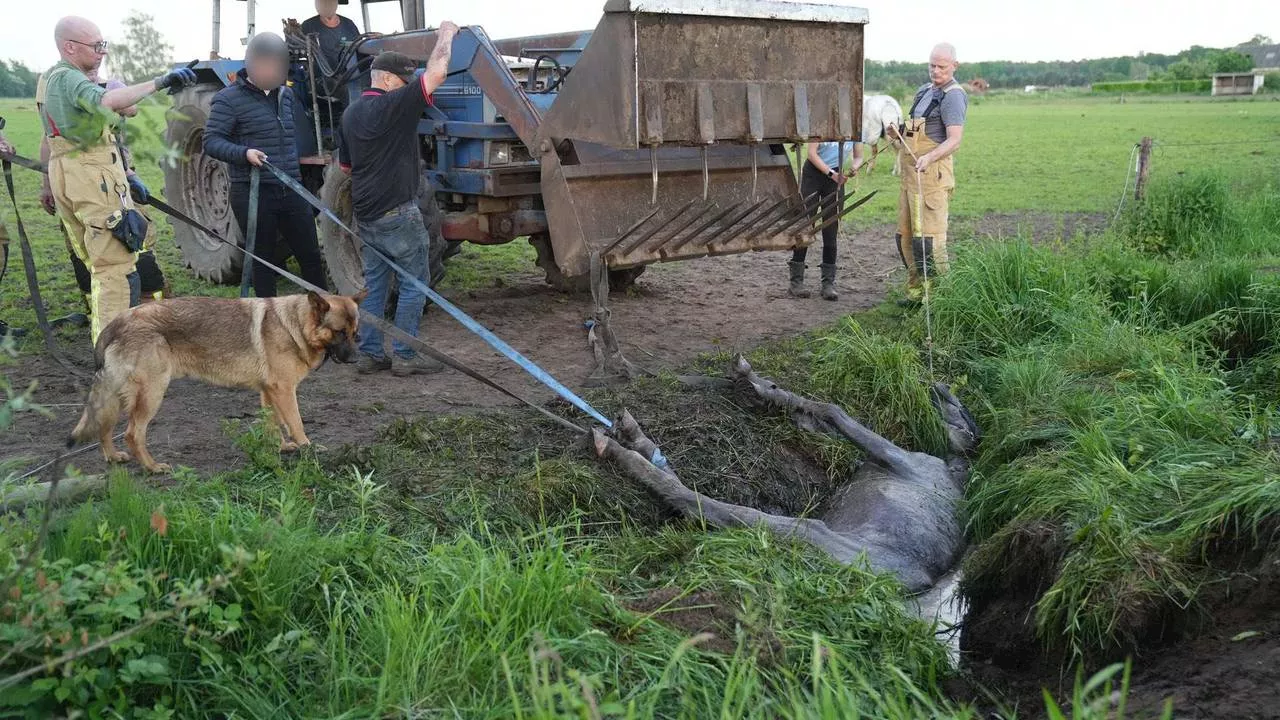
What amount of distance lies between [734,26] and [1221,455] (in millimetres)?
3391

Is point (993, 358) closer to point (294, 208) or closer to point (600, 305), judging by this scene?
point (600, 305)

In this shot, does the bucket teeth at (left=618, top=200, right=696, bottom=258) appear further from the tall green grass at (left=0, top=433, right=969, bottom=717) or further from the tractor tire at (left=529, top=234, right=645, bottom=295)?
the tall green grass at (left=0, top=433, right=969, bottom=717)

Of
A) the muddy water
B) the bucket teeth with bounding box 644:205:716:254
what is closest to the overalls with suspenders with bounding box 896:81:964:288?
the bucket teeth with bounding box 644:205:716:254

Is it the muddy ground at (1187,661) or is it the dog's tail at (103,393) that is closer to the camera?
the muddy ground at (1187,661)

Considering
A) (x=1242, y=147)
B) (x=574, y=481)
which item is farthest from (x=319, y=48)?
(x=1242, y=147)

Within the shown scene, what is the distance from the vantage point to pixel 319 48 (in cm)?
771

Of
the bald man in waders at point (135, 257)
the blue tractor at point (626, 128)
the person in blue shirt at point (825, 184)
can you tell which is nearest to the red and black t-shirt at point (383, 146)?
the blue tractor at point (626, 128)

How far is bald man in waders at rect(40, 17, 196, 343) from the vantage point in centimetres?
513

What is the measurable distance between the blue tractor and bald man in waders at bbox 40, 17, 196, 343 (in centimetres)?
44

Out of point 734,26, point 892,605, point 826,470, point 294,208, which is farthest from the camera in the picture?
point 294,208

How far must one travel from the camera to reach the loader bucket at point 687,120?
5.55 m

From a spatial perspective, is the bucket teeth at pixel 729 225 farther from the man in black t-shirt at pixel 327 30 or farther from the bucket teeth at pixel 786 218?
the man in black t-shirt at pixel 327 30

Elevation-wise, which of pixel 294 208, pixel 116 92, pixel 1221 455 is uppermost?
pixel 116 92

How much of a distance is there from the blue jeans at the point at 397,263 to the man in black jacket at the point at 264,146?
731 mm
